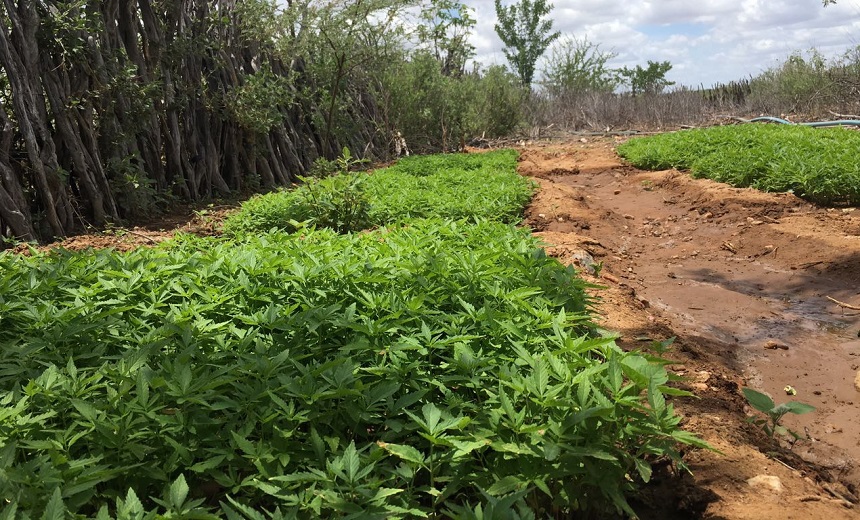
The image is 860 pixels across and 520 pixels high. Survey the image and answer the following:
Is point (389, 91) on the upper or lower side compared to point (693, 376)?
upper

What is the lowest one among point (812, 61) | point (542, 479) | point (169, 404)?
point (542, 479)

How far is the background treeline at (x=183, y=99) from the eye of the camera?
554 cm

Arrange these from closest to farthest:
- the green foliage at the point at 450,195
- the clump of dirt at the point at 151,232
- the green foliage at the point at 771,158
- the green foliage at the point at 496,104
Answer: the clump of dirt at the point at 151,232 < the green foliage at the point at 450,195 < the green foliage at the point at 771,158 < the green foliage at the point at 496,104

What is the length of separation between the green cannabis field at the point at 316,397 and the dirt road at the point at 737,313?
1.05ft

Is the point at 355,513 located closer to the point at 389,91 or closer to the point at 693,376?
the point at 693,376

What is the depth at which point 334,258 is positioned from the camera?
333cm

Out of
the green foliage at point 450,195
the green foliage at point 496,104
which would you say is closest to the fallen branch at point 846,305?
the green foliage at point 450,195

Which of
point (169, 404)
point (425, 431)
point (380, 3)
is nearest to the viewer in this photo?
point (425, 431)

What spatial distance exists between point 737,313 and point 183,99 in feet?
21.5

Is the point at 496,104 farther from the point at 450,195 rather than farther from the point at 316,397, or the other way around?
the point at 316,397

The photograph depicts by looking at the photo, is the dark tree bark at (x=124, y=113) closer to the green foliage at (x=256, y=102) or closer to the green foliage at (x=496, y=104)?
the green foliage at (x=256, y=102)

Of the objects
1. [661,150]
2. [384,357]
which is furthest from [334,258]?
[661,150]

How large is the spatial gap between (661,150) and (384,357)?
901 cm

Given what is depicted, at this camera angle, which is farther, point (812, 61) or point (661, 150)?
point (812, 61)
